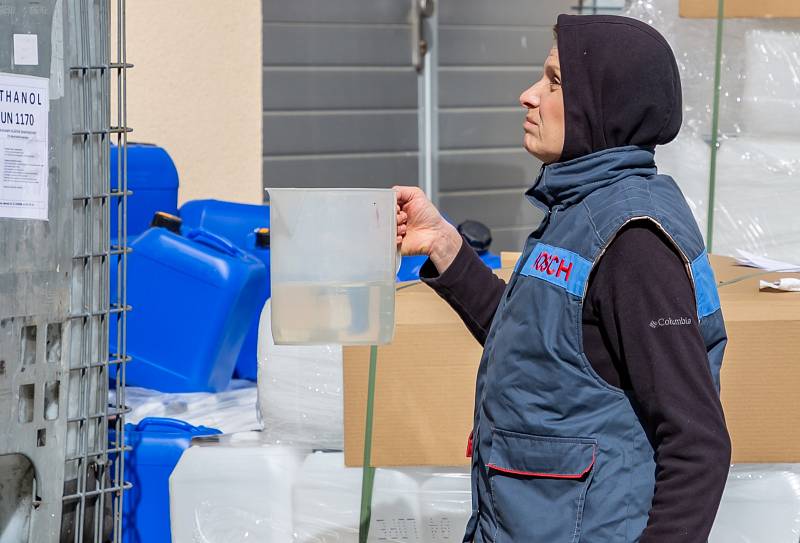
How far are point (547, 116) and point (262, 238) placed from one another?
2180 mm

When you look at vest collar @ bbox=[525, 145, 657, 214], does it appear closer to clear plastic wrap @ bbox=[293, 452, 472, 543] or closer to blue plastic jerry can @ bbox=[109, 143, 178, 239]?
clear plastic wrap @ bbox=[293, 452, 472, 543]

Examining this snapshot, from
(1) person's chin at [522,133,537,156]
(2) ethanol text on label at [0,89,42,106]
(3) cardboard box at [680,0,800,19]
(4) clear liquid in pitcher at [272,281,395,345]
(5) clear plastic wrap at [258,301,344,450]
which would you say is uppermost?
(3) cardboard box at [680,0,800,19]

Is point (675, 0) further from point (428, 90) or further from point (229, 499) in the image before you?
point (428, 90)

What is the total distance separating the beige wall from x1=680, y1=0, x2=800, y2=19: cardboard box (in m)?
2.60

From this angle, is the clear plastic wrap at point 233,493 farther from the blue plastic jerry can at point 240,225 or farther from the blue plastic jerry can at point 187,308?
the blue plastic jerry can at point 240,225

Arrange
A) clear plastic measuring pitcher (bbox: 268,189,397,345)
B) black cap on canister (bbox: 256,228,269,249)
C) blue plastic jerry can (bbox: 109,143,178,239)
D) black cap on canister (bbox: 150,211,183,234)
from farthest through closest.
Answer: blue plastic jerry can (bbox: 109,143,178,239), black cap on canister (bbox: 256,228,269,249), black cap on canister (bbox: 150,211,183,234), clear plastic measuring pitcher (bbox: 268,189,397,345)

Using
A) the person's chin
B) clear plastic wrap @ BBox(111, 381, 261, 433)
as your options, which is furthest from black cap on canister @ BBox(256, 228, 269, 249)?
the person's chin

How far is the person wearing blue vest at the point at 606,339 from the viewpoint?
4.56 feet

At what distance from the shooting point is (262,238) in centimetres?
364

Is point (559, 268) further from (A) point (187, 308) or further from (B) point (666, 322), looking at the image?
(A) point (187, 308)

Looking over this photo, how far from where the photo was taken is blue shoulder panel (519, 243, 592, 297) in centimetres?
145

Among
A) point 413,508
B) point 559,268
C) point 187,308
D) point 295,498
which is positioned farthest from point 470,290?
point 187,308

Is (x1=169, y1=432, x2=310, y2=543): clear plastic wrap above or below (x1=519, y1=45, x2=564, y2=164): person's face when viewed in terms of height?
below

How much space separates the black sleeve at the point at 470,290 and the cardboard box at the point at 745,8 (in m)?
1.52
